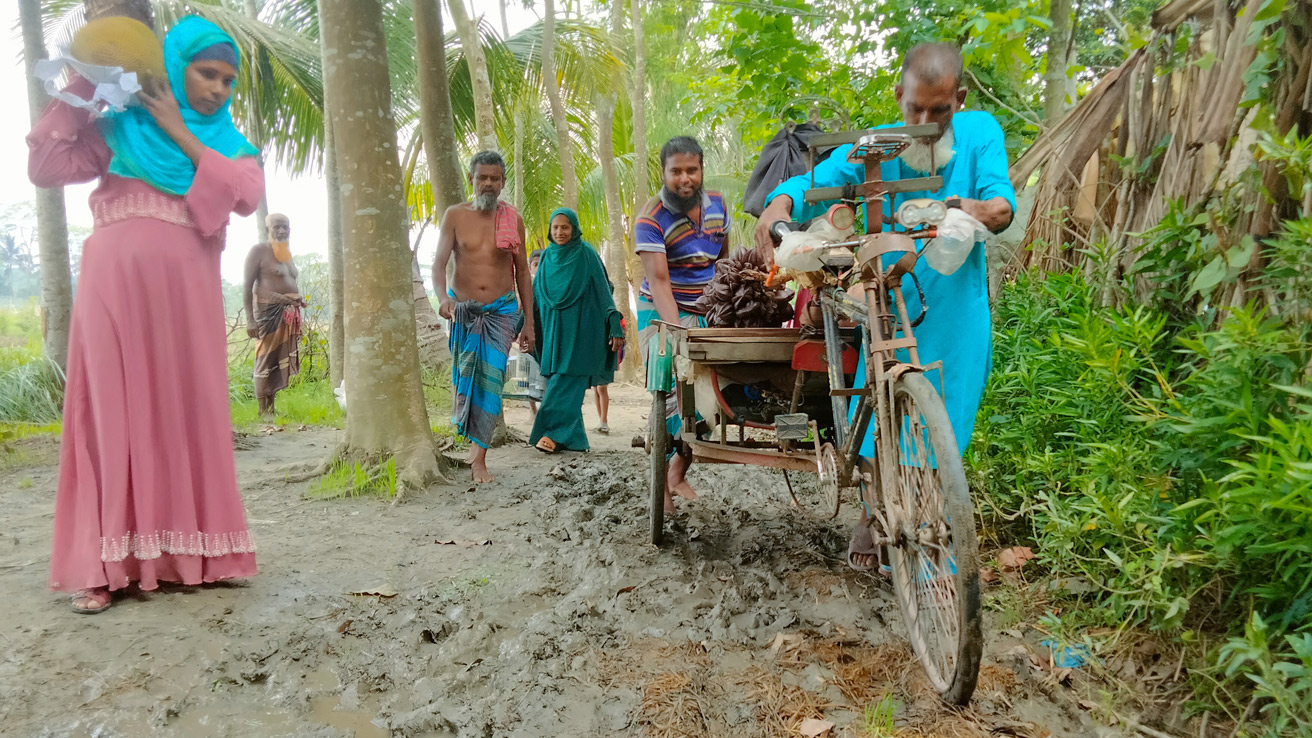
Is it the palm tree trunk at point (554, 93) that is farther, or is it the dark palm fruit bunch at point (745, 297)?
the palm tree trunk at point (554, 93)

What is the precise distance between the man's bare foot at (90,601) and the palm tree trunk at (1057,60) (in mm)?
5199

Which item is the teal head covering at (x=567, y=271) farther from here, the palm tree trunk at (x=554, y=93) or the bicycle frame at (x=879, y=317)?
the palm tree trunk at (x=554, y=93)

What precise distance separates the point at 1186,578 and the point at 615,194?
483 inches

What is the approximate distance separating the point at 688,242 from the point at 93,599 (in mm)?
3069

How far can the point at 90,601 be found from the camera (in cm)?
278

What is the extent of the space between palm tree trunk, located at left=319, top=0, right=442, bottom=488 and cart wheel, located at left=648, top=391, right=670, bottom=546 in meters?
1.85

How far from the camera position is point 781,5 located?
235 inches

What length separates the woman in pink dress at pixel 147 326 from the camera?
283 cm

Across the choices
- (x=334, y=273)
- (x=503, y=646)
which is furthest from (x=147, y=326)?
(x=334, y=273)

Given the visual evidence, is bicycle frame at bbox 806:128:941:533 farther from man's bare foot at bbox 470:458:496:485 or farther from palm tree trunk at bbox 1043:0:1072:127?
man's bare foot at bbox 470:458:496:485

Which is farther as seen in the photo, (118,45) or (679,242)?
(679,242)

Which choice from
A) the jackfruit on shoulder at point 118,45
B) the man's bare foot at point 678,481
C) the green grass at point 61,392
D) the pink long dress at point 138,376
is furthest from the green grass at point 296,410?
the jackfruit on shoulder at point 118,45

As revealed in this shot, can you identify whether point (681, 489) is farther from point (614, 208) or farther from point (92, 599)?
point (614, 208)

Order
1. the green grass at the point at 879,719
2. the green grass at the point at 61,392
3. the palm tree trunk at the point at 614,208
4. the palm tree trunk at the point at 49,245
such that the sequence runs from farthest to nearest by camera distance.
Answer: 1. the palm tree trunk at the point at 614,208
2. the green grass at the point at 61,392
3. the palm tree trunk at the point at 49,245
4. the green grass at the point at 879,719
